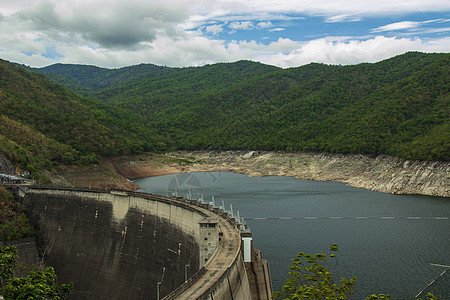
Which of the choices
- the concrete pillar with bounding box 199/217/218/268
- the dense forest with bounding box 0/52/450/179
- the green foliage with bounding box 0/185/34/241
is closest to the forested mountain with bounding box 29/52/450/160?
the dense forest with bounding box 0/52/450/179

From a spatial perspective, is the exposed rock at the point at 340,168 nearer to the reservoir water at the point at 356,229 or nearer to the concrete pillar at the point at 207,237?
the reservoir water at the point at 356,229

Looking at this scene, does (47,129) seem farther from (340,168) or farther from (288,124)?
(288,124)

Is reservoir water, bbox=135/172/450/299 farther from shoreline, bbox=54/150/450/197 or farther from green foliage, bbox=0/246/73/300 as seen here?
green foliage, bbox=0/246/73/300

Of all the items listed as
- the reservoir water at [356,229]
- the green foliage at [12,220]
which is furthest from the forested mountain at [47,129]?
the reservoir water at [356,229]

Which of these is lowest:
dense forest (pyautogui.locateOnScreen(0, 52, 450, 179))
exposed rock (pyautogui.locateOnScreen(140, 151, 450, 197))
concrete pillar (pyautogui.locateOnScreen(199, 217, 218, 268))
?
exposed rock (pyautogui.locateOnScreen(140, 151, 450, 197))

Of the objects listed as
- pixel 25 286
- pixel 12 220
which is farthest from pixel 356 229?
pixel 12 220

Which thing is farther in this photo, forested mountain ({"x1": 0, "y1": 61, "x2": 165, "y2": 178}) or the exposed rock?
the exposed rock
